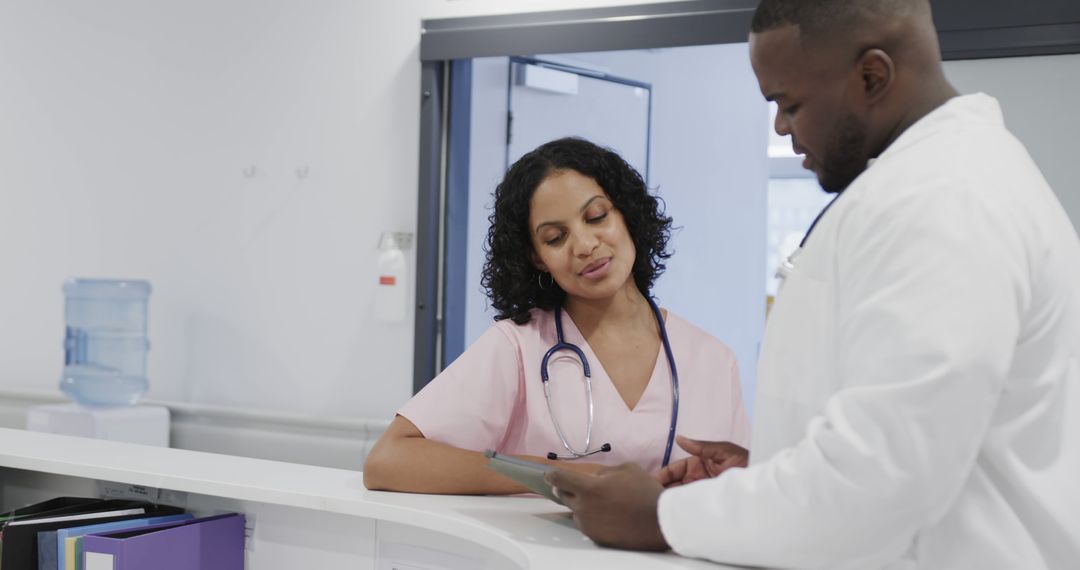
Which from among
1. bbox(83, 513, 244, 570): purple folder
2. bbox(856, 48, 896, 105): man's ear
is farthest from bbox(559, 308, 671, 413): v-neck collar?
bbox(856, 48, 896, 105): man's ear

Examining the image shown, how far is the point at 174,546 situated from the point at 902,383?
4.20 feet

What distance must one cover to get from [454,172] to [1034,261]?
280 cm

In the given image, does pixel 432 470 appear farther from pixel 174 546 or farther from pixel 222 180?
pixel 222 180

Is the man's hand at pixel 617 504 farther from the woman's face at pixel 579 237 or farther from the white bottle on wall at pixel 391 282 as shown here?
the white bottle on wall at pixel 391 282

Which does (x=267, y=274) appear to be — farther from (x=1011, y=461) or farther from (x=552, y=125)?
(x=1011, y=461)

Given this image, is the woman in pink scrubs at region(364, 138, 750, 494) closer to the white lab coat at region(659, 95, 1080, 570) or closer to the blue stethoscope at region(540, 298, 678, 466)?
the blue stethoscope at region(540, 298, 678, 466)

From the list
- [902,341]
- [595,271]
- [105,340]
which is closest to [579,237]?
[595,271]

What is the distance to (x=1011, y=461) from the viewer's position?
881 mm

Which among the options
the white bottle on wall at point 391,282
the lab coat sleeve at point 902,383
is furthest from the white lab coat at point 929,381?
the white bottle on wall at point 391,282

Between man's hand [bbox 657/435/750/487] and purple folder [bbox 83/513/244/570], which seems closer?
man's hand [bbox 657/435/750/487]

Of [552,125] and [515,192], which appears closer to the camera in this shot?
[515,192]

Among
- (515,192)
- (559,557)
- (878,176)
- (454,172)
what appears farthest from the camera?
(454,172)

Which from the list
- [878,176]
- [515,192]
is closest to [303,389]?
[515,192]

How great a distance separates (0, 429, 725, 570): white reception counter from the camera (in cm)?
138
